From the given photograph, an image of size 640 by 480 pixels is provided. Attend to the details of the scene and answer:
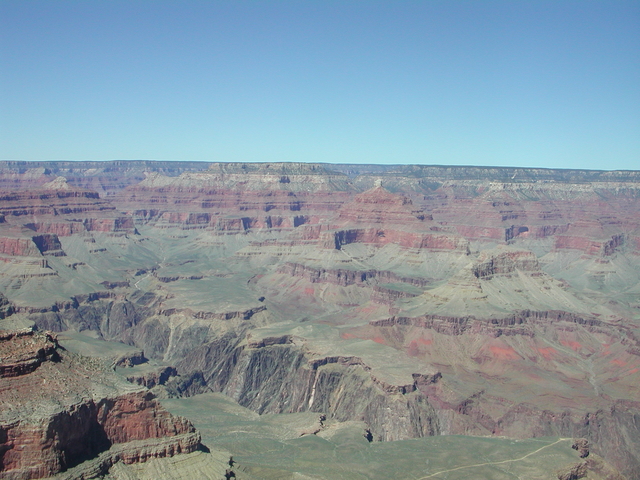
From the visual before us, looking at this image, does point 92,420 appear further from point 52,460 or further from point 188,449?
point 188,449

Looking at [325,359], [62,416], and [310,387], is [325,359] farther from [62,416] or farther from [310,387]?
[62,416]

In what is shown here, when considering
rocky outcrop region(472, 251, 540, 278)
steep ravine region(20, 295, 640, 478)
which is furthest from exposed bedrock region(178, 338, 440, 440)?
rocky outcrop region(472, 251, 540, 278)

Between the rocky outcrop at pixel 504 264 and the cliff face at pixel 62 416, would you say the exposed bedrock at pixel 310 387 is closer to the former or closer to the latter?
the cliff face at pixel 62 416

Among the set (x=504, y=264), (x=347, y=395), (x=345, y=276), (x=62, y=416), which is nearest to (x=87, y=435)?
(x=62, y=416)

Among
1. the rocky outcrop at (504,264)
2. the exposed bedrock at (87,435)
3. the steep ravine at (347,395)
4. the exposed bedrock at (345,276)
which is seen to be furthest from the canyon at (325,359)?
the exposed bedrock at (345,276)

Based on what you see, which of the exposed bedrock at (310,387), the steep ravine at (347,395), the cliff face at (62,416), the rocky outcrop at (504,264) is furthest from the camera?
the rocky outcrop at (504,264)

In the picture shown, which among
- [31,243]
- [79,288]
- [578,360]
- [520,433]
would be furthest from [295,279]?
[520,433]

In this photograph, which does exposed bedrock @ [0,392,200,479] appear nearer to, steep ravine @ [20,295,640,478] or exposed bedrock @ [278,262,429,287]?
steep ravine @ [20,295,640,478]

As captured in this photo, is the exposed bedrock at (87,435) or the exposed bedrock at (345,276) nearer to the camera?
the exposed bedrock at (87,435)

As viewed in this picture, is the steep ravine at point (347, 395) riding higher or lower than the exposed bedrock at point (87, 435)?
lower
